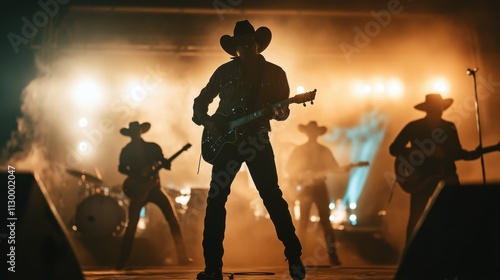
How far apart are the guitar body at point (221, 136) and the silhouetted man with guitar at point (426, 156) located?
9.21 feet

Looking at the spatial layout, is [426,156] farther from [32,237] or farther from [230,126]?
[32,237]

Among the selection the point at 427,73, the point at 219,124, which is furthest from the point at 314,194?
the point at 427,73

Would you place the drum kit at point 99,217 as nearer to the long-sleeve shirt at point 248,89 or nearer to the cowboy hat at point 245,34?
the long-sleeve shirt at point 248,89

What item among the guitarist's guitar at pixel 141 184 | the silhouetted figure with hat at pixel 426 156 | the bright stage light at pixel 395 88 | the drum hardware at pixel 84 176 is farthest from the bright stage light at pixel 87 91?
the silhouetted figure with hat at pixel 426 156

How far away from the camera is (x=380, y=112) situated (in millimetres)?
14641

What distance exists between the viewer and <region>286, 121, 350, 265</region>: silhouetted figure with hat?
903 cm

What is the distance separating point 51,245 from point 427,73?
11.9 meters

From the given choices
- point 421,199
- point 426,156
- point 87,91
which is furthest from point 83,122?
point 421,199

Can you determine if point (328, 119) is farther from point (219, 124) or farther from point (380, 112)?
point (219, 124)

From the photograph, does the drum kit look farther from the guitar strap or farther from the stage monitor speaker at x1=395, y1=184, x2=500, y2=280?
the stage monitor speaker at x1=395, y1=184, x2=500, y2=280

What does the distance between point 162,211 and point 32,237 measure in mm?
5830

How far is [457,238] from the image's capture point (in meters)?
2.73

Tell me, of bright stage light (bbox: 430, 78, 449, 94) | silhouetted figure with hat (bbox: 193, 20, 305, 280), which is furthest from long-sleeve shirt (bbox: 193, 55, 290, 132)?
bright stage light (bbox: 430, 78, 449, 94)

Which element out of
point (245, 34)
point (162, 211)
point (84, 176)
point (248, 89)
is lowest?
point (162, 211)
